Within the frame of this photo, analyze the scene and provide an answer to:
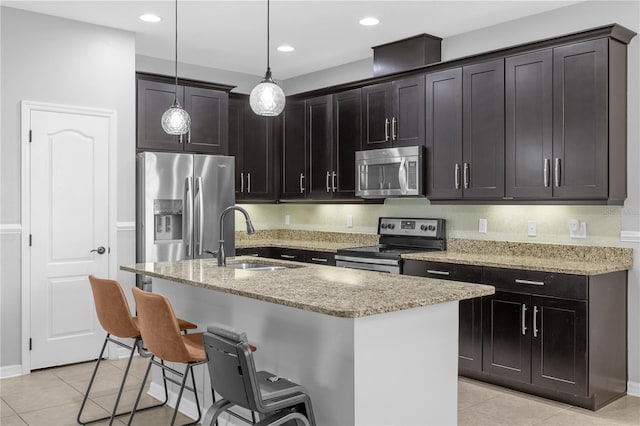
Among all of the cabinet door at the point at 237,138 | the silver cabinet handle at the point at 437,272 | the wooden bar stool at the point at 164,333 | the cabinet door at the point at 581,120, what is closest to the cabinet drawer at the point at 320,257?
the cabinet door at the point at 237,138

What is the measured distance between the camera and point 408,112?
201 inches

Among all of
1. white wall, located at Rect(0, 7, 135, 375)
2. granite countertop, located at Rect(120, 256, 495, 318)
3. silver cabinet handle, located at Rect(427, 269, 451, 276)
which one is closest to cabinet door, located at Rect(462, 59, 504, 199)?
silver cabinet handle, located at Rect(427, 269, 451, 276)

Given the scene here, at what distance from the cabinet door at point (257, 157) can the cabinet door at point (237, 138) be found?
0.05 meters

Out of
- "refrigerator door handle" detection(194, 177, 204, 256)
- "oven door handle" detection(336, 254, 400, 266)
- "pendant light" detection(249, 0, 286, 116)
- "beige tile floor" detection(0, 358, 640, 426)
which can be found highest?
"pendant light" detection(249, 0, 286, 116)

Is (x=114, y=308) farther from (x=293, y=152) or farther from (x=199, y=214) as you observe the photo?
(x=293, y=152)

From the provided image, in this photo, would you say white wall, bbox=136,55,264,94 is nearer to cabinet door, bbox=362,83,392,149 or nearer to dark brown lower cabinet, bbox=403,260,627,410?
cabinet door, bbox=362,83,392,149

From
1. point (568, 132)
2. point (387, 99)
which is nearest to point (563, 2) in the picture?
point (568, 132)

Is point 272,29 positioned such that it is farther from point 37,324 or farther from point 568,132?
point 37,324

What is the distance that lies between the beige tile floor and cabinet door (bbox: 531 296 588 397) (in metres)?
0.16

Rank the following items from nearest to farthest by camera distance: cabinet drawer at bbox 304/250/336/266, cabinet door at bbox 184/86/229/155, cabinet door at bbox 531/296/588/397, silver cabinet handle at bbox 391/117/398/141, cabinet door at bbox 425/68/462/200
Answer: cabinet door at bbox 531/296/588/397, cabinet door at bbox 425/68/462/200, silver cabinet handle at bbox 391/117/398/141, cabinet drawer at bbox 304/250/336/266, cabinet door at bbox 184/86/229/155

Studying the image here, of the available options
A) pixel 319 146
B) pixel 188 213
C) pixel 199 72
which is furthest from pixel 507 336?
pixel 199 72

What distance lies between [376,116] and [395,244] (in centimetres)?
123

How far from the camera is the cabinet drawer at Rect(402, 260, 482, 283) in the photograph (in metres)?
4.24

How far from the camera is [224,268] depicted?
3639 millimetres
